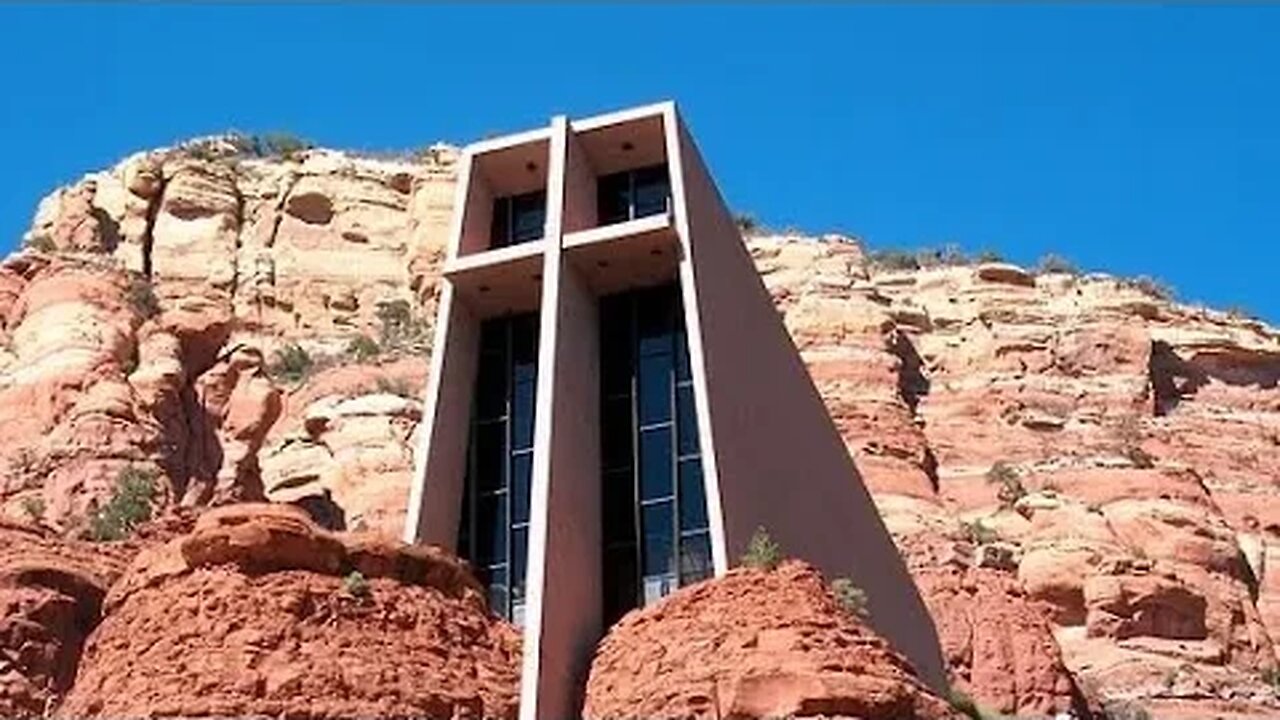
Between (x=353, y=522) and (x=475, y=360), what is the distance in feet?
54.6

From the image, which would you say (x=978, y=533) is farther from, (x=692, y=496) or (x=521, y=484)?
(x=692, y=496)

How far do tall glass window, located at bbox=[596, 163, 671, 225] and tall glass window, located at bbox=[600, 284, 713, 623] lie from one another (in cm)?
127

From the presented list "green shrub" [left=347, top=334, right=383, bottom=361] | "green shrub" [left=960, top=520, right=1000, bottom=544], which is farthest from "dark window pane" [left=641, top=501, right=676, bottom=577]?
"green shrub" [left=347, top=334, right=383, bottom=361]

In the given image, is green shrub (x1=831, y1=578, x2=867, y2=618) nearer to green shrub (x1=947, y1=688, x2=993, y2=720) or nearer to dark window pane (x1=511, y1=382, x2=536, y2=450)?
green shrub (x1=947, y1=688, x2=993, y2=720)

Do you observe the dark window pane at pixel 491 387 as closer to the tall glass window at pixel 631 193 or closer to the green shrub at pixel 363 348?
the tall glass window at pixel 631 193

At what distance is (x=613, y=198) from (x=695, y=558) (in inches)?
242

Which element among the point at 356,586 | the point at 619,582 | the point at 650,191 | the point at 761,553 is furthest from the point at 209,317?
the point at 356,586

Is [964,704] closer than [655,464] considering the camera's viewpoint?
No

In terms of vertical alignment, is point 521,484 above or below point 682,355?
below

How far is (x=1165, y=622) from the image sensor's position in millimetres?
52750

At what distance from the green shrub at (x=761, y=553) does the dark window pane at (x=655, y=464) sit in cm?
143

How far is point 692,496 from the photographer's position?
3106cm

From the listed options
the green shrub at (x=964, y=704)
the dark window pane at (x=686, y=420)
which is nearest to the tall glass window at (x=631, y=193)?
the dark window pane at (x=686, y=420)

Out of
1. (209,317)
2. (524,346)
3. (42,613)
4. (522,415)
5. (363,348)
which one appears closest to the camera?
(42,613)
